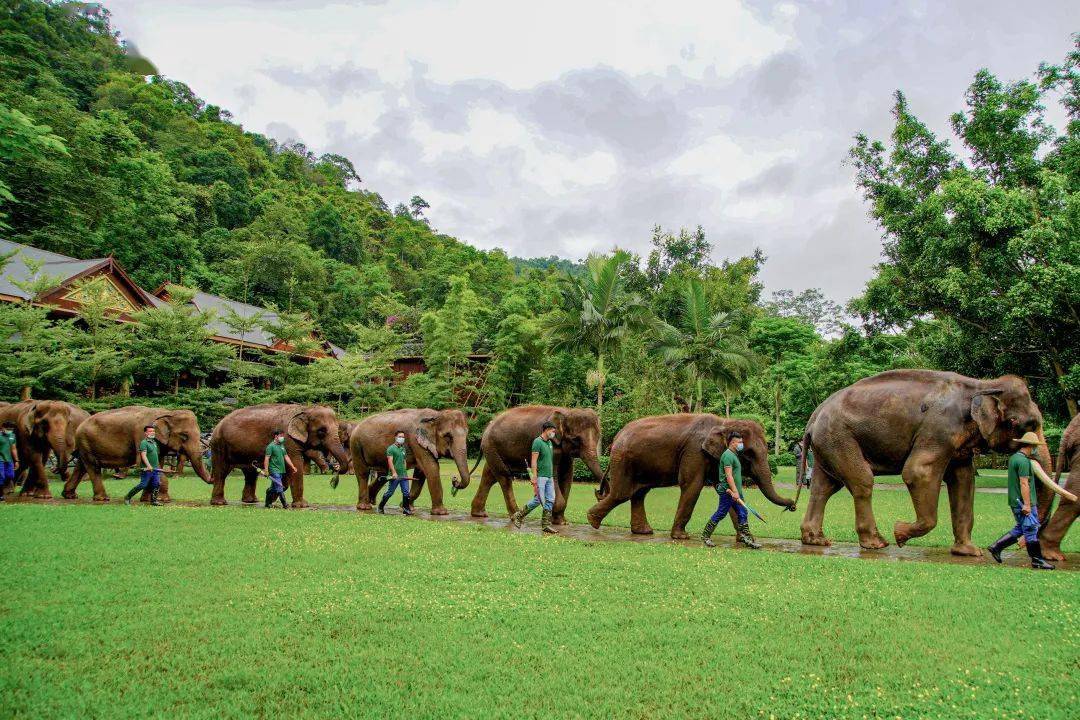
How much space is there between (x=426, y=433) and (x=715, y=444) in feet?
21.6

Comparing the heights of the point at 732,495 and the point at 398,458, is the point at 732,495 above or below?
below

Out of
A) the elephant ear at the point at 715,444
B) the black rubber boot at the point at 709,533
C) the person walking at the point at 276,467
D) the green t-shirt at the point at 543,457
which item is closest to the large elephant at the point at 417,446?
the person walking at the point at 276,467

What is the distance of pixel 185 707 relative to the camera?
4.25m

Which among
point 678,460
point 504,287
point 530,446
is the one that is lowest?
point 678,460

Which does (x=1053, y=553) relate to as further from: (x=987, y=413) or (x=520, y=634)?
(x=520, y=634)

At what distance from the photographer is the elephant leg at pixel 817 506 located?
10531 mm

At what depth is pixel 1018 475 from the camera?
852 cm

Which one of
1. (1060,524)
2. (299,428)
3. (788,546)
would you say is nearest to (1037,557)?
(1060,524)

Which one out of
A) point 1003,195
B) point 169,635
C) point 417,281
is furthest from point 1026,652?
point 417,281

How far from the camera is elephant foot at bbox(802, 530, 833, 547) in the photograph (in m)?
10.5

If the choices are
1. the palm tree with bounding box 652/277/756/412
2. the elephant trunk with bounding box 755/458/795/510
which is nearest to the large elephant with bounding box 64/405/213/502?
the elephant trunk with bounding box 755/458/795/510

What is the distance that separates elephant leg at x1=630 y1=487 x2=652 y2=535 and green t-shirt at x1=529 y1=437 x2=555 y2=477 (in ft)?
5.31

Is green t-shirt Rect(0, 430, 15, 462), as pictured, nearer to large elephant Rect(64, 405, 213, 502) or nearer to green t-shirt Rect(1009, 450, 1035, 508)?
large elephant Rect(64, 405, 213, 502)

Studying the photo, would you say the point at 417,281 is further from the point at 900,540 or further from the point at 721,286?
the point at 900,540
